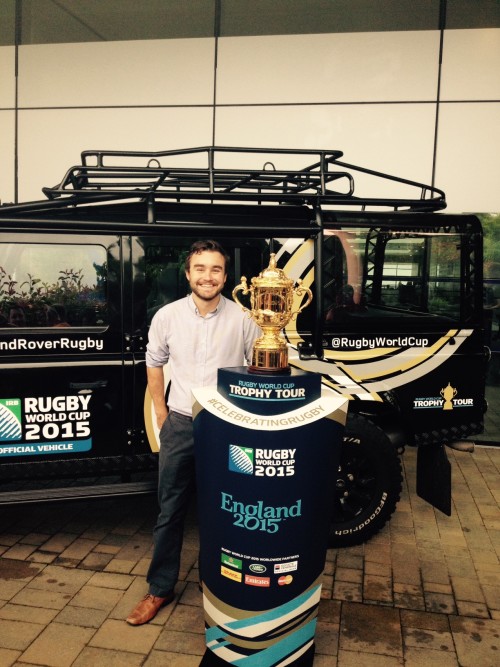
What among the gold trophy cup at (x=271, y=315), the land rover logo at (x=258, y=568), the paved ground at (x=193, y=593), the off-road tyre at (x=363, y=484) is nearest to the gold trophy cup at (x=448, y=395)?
the off-road tyre at (x=363, y=484)

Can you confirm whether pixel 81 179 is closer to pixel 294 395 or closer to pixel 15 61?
pixel 294 395

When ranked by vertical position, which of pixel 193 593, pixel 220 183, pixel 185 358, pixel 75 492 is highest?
pixel 220 183

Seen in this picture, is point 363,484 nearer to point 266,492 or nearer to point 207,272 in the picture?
point 266,492

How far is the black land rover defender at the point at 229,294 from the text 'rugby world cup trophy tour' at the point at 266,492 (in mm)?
1136

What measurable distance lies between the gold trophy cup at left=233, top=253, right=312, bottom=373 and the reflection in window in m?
1.31

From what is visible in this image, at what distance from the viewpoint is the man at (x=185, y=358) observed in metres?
2.97

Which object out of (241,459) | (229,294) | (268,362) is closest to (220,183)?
(229,294)

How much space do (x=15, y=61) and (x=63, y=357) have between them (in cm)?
539

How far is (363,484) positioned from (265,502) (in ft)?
5.39

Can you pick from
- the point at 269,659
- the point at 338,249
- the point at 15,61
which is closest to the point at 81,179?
the point at 338,249

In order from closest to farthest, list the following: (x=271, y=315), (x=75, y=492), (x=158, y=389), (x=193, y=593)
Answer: (x=271, y=315) → (x=158, y=389) → (x=193, y=593) → (x=75, y=492)

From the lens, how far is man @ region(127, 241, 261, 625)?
297cm

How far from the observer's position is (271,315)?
8.69 feet

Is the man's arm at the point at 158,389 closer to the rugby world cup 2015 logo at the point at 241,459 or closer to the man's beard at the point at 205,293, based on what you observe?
the man's beard at the point at 205,293
